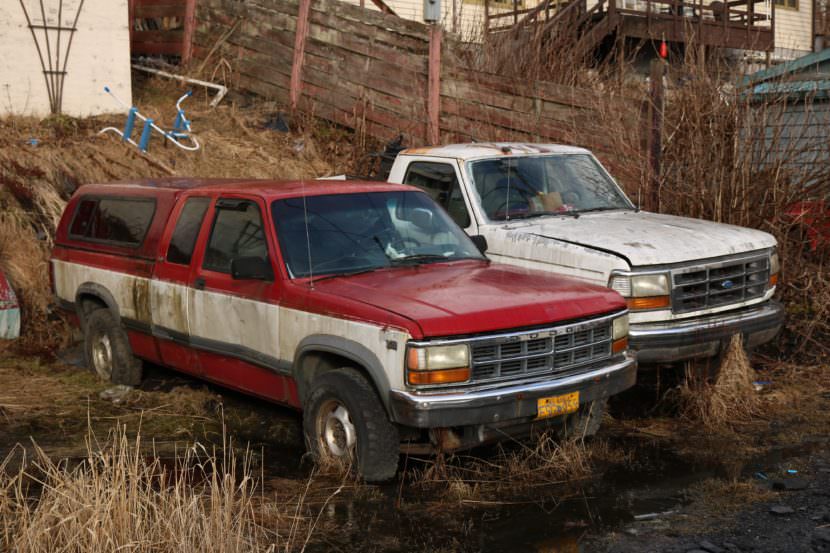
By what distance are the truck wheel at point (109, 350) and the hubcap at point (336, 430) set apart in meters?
2.75

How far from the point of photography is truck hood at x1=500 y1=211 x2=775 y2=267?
7035 millimetres

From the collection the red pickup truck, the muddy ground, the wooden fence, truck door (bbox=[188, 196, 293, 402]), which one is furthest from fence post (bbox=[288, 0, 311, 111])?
truck door (bbox=[188, 196, 293, 402])

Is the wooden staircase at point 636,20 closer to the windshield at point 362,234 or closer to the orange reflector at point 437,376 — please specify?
the windshield at point 362,234

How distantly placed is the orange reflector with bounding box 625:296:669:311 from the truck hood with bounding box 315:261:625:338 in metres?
0.68

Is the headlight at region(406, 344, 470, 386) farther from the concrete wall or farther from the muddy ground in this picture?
the concrete wall

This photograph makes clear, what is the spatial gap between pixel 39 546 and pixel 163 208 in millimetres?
3812

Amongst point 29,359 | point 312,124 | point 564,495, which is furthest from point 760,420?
point 312,124

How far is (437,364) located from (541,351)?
27.2 inches

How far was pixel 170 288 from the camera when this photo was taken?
7238mm

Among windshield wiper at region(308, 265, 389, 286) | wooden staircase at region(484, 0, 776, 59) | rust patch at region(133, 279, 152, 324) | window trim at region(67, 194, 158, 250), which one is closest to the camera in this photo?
windshield wiper at region(308, 265, 389, 286)

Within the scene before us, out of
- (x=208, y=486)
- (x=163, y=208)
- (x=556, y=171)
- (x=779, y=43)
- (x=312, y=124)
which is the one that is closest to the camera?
(x=208, y=486)

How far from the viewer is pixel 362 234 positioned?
6551 mm

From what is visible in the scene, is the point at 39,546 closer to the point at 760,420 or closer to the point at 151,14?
the point at 760,420

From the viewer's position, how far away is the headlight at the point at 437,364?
531 cm
